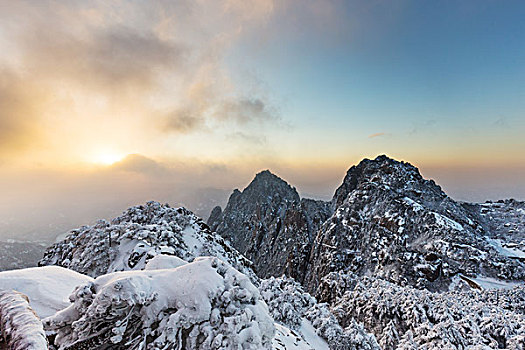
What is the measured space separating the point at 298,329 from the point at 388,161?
71.3m

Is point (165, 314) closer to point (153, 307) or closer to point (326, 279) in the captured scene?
point (153, 307)

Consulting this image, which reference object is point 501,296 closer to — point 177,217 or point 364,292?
point 364,292

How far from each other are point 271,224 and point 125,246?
8677 centimetres

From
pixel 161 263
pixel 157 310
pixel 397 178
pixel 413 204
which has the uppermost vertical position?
pixel 397 178

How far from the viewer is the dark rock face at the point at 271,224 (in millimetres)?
81844

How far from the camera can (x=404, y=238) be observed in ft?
161

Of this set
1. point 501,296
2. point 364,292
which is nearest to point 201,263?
point 364,292

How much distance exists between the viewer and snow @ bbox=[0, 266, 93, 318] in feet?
21.4

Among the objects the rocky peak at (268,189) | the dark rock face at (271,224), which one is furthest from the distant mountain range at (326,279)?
the rocky peak at (268,189)

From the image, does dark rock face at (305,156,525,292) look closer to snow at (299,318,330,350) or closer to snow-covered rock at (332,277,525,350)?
snow-covered rock at (332,277,525,350)

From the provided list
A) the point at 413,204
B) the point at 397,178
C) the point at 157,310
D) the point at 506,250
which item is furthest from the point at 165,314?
the point at 397,178

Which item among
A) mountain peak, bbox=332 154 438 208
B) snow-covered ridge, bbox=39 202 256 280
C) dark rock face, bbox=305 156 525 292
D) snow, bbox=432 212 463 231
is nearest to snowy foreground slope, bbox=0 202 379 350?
snow-covered ridge, bbox=39 202 256 280

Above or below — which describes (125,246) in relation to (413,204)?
below

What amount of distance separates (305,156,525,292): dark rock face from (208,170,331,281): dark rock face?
14919mm
